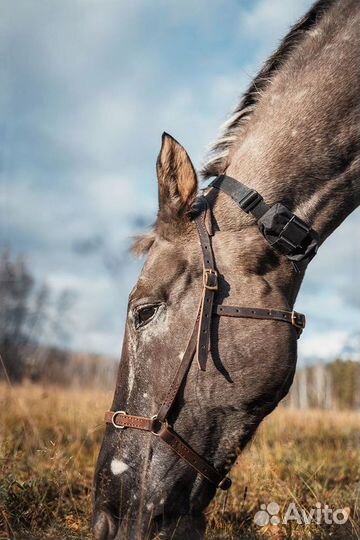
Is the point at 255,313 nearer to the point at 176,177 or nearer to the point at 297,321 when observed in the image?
the point at 297,321

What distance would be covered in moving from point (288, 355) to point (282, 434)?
195 inches

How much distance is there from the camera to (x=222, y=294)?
333 cm

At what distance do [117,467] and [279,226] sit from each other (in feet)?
5.49

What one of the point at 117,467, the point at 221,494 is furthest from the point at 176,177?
the point at 221,494

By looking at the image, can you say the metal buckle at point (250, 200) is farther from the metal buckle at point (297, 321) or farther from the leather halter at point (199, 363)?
the metal buckle at point (297, 321)

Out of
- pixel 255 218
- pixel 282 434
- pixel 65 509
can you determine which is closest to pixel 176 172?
pixel 255 218

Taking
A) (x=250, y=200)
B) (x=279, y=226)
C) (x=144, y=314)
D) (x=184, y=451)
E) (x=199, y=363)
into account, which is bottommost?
(x=184, y=451)

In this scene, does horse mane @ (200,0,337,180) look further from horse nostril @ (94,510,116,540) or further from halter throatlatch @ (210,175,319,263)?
horse nostril @ (94,510,116,540)

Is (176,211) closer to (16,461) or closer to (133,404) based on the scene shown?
(133,404)

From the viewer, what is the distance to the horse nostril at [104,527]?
304cm

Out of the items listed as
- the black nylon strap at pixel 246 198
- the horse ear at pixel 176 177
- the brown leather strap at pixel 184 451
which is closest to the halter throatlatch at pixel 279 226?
the black nylon strap at pixel 246 198

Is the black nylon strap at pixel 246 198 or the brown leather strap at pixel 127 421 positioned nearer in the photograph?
the brown leather strap at pixel 127 421

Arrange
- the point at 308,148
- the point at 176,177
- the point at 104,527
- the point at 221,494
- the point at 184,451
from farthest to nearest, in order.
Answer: the point at 221,494, the point at 308,148, the point at 176,177, the point at 184,451, the point at 104,527

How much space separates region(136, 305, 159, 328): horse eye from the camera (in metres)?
3.39
